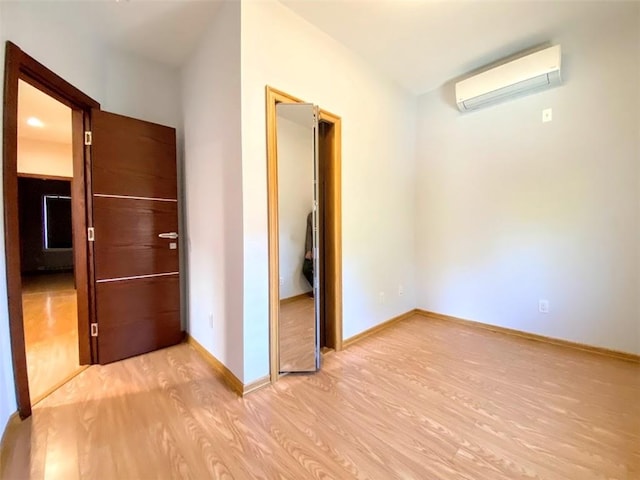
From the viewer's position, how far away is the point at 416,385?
6.23ft

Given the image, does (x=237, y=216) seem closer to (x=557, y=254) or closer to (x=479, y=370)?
(x=479, y=370)

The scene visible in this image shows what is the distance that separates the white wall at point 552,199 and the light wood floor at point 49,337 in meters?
3.61

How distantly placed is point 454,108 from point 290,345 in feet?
10.0

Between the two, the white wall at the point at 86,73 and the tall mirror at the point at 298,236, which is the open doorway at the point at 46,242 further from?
the tall mirror at the point at 298,236

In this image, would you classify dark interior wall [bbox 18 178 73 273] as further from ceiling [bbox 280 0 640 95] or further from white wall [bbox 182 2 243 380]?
ceiling [bbox 280 0 640 95]

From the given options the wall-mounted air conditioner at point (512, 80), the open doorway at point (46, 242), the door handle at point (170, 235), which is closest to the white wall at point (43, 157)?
the open doorway at point (46, 242)

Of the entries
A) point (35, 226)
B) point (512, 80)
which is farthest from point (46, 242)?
point (512, 80)

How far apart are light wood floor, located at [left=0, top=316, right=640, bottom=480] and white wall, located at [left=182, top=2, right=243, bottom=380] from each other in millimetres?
398

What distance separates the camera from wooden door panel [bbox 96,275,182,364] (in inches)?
87.7

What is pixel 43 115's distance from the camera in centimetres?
351

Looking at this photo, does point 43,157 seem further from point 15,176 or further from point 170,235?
point 15,176

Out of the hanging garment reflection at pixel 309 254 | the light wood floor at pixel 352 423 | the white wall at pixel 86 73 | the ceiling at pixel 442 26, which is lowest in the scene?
the light wood floor at pixel 352 423

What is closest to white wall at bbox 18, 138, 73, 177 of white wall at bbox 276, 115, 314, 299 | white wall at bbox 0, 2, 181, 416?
white wall at bbox 0, 2, 181, 416

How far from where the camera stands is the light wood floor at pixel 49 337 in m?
2.00
